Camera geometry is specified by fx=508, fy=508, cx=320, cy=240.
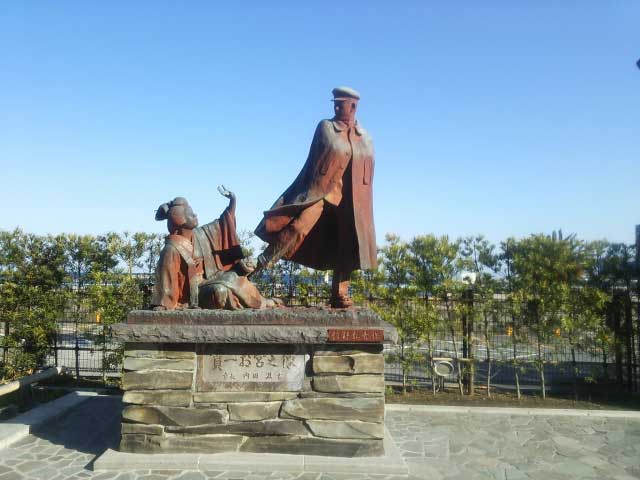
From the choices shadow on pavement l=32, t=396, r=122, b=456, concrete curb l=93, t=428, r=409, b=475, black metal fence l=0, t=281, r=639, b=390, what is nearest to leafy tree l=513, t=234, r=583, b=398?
black metal fence l=0, t=281, r=639, b=390

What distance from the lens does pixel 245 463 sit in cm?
391

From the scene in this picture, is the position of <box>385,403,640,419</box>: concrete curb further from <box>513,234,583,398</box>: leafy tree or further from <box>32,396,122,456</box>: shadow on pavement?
<box>32,396,122,456</box>: shadow on pavement

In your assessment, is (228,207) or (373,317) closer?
(373,317)

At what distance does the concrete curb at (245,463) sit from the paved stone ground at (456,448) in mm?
56

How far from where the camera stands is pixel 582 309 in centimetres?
747

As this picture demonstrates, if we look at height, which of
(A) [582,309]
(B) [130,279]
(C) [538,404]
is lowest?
(C) [538,404]

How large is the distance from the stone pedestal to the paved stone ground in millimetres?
290

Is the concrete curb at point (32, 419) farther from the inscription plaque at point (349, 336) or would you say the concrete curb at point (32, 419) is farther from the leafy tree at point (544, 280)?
the leafy tree at point (544, 280)

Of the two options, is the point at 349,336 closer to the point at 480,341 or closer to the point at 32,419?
the point at 32,419

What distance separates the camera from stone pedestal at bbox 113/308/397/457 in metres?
4.09

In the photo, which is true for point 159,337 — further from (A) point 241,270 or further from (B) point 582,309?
(B) point 582,309

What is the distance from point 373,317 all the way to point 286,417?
1084 millimetres

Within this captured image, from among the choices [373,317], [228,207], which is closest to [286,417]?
[373,317]

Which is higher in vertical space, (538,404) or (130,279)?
(130,279)
